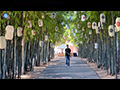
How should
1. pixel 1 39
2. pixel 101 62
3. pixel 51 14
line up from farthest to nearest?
pixel 101 62 → pixel 51 14 → pixel 1 39

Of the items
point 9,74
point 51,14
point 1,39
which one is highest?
point 51,14

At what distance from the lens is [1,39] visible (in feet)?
18.2

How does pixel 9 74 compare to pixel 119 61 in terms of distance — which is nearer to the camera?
pixel 9 74

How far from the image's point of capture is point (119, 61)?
8.71 m
